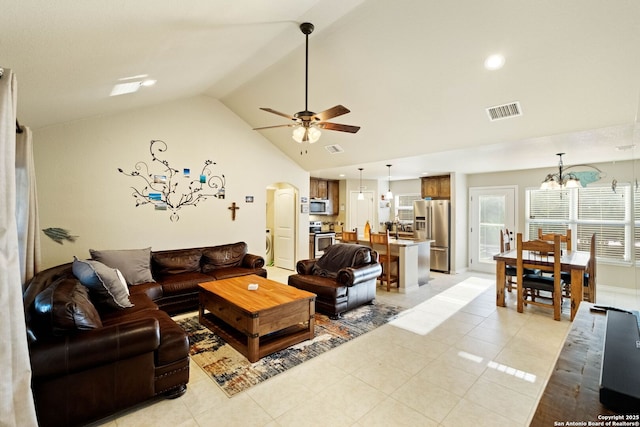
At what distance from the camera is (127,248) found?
174 inches

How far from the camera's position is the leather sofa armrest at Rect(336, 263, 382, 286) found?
12.9ft

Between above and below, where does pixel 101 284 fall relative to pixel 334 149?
below

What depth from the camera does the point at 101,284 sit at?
274cm

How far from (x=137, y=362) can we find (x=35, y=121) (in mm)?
3223

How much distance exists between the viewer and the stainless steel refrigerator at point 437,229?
22.4ft

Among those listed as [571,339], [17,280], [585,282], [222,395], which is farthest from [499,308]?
[17,280]

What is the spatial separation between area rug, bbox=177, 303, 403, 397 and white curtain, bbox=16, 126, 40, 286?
5.51ft

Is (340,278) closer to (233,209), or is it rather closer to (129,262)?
(233,209)

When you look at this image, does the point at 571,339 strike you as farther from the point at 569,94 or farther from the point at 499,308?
the point at 499,308

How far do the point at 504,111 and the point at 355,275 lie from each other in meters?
2.74

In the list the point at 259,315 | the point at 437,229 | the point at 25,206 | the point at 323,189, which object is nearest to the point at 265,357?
the point at 259,315

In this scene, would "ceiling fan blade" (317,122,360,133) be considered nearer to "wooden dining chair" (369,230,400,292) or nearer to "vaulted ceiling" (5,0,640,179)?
"vaulted ceiling" (5,0,640,179)

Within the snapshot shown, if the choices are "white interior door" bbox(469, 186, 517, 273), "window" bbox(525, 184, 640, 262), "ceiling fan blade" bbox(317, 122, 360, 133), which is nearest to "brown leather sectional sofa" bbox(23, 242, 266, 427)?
"ceiling fan blade" bbox(317, 122, 360, 133)

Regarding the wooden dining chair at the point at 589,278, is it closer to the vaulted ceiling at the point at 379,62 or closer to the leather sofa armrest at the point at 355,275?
the vaulted ceiling at the point at 379,62
